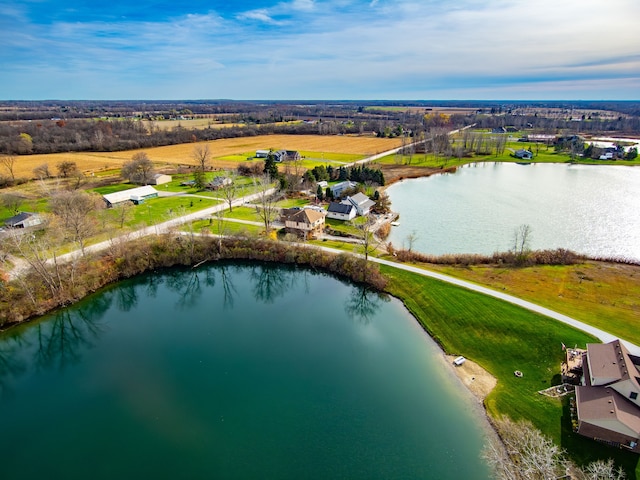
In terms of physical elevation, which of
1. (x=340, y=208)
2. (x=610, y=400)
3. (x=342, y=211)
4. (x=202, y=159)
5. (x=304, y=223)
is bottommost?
(x=610, y=400)

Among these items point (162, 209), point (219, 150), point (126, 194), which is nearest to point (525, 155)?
point (219, 150)

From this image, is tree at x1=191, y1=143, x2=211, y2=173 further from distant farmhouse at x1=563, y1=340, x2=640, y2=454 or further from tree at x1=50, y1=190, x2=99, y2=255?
distant farmhouse at x1=563, y1=340, x2=640, y2=454

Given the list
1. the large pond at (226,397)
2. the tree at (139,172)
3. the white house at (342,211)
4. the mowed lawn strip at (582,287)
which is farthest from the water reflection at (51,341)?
the tree at (139,172)

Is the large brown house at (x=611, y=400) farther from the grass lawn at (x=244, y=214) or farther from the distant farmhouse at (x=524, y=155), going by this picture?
the distant farmhouse at (x=524, y=155)

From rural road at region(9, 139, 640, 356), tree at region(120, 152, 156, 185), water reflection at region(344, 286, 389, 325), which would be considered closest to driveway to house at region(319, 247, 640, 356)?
rural road at region(9, 139, 640, 356)

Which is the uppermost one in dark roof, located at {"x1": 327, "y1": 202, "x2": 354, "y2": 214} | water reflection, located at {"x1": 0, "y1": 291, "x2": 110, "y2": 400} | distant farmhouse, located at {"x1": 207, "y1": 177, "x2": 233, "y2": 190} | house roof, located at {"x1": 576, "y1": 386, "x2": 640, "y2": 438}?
distant farmhouse, located at {"x1": 207, "y1": 177, "x2": 233, "y2": 190}

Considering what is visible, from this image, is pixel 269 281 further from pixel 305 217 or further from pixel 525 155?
pixel 525 155
